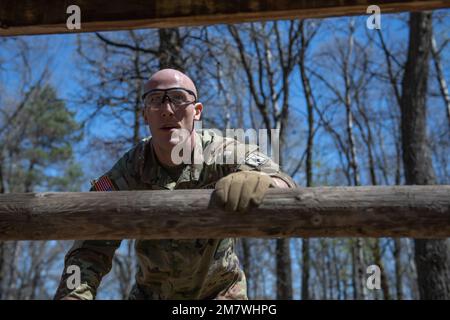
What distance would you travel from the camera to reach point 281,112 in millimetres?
13000

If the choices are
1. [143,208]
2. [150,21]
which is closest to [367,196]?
[143,208]

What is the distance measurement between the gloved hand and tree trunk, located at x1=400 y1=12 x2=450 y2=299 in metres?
6.30

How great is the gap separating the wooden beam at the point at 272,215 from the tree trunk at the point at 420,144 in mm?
6064

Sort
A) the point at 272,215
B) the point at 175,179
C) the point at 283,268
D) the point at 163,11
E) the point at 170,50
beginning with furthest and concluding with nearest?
the point at 283,268
the point at 170,50
the point at 175,179
the point at 163,11
the point at 272,215

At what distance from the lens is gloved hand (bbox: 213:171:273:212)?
2.18 meters

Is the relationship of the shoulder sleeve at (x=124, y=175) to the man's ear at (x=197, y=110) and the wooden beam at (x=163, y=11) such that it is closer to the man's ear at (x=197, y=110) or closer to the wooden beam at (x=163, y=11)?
the man's ear at (x=197, y=110)

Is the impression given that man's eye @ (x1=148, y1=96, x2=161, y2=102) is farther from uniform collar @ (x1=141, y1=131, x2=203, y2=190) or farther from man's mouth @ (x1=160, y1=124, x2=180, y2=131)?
uniform collar @ (x1=141, y1=131, x2=203, y2=190)

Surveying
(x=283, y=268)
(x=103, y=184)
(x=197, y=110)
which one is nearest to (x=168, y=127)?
(x=197, y=110)

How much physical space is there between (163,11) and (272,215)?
1568mm

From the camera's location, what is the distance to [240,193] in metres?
2.19

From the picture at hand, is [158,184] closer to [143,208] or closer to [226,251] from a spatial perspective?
[226,251]

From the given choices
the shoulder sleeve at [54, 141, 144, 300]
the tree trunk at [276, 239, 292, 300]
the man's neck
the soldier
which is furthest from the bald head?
the tree trunk at [276, 239, 292, 300]

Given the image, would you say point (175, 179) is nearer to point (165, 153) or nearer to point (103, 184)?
point (165, 153)

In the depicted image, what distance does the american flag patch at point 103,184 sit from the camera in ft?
10.6
